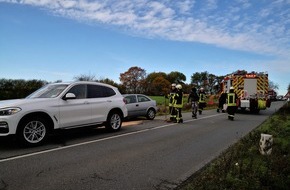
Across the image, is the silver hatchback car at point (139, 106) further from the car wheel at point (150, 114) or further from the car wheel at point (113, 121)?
the car wheel at point (113, 121)

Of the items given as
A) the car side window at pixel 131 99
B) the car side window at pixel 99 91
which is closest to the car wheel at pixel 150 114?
the car side window at pixel 131 99

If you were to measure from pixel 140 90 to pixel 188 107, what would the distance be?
7354 centimetres

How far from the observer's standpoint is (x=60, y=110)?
953 centimetres

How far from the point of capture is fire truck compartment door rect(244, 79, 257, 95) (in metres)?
24.2

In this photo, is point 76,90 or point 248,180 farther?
point 76,90

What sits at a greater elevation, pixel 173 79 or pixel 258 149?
pixel 173 79

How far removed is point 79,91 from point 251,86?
16994 mm

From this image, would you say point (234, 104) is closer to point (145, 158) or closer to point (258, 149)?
point (258, 149)

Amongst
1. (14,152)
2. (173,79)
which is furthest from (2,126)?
(173,79)

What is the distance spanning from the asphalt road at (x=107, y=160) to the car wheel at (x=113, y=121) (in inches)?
17.7

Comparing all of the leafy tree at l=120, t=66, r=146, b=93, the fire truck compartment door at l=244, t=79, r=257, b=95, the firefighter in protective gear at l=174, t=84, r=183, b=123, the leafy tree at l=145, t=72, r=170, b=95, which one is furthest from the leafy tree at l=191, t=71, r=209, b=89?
the firefighter in protective gear at l=174, t=84, r=183, b=123

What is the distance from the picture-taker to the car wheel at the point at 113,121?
11641mm

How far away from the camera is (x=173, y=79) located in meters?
123

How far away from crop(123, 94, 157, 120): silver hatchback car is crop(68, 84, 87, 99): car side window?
6.15 metres
